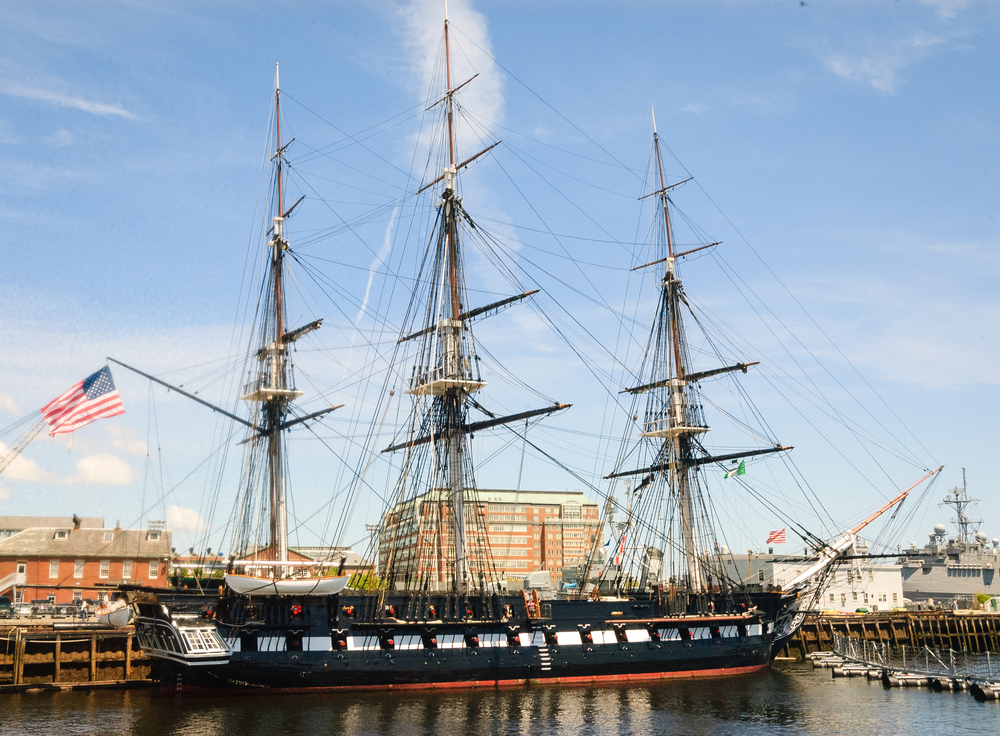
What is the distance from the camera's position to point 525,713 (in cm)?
3456

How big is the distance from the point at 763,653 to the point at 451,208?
29265mm

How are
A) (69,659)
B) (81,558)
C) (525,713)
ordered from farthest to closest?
(81,558)
(69,659)
(525,713)

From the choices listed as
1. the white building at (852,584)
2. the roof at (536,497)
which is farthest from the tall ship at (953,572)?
the roof at (536,497)

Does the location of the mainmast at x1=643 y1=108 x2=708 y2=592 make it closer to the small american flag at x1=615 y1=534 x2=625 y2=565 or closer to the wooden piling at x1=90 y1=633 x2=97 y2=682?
the small american flag at x1=615 y1=534 x2=625 y2=565

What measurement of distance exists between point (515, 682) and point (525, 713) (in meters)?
7.44

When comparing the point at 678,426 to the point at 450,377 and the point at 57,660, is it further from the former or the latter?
the point at 57,660

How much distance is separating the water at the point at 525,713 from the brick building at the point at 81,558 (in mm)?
27753

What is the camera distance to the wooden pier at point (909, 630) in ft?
212

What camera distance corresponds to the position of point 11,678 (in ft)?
130

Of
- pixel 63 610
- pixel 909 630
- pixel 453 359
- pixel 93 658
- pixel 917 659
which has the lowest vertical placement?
pixel 917 659

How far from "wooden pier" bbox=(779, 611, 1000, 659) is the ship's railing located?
53.6 inches

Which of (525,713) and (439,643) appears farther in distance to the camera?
(439,643)

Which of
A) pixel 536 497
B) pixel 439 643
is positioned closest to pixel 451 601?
pixel 439 643

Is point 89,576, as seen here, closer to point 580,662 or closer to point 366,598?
point 366,598
